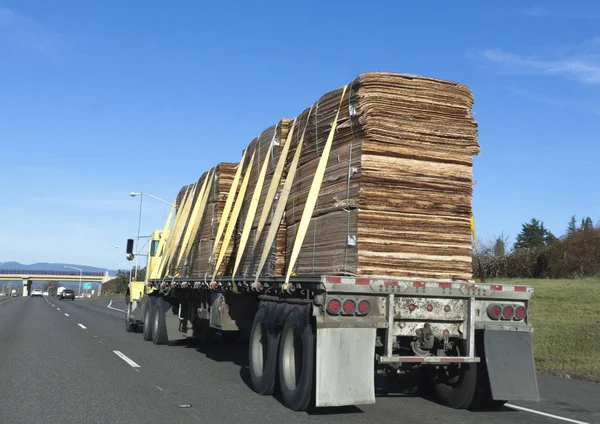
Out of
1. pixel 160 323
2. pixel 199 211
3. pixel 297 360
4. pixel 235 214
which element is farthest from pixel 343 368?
pixel 160 323

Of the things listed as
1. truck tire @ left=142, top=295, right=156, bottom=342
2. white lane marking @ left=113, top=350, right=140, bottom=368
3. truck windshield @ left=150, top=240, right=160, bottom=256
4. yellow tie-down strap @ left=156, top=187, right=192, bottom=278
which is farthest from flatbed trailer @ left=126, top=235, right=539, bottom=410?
truck windshield @ left=150, top=240, right=160, bottom=256

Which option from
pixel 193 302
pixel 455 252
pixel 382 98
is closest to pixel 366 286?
pixel 455 252

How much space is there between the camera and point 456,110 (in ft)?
27.5

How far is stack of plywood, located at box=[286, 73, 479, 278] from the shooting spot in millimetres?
7852

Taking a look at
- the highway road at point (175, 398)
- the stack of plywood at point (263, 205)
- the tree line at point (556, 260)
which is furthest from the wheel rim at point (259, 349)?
the tree line at point (556, 260)

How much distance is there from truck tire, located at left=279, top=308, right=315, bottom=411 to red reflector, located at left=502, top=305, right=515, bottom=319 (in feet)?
7.90

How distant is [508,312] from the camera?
805 centimetres

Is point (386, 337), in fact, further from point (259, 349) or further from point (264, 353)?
point (259, 349)

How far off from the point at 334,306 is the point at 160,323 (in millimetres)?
9623

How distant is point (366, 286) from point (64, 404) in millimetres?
3974

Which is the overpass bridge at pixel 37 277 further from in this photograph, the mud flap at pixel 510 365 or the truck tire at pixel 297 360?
the mud flap at pixel 510 365

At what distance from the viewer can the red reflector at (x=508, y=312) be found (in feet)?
26.3

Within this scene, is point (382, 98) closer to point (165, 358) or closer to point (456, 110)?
point (456, 110)

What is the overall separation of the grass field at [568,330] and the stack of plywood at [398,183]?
545 cm
